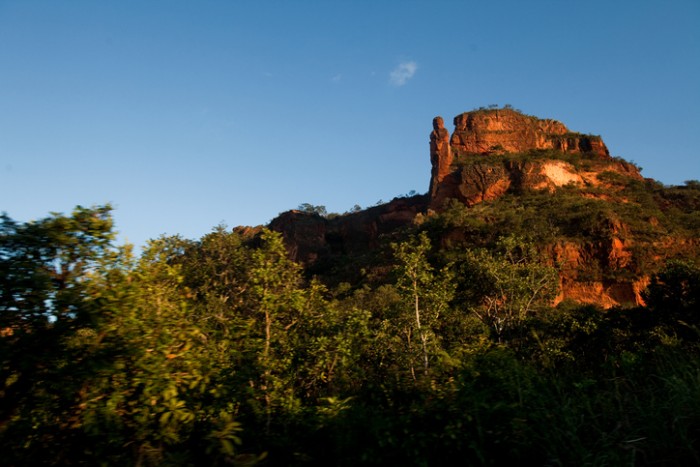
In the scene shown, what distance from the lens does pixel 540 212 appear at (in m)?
40.7

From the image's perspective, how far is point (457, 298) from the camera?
60.9 ft

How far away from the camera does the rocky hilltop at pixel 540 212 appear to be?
33.8 m

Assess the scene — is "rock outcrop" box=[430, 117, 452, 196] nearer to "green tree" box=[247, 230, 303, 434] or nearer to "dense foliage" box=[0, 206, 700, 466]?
"green tree" box=[247, 230, 303, 434]

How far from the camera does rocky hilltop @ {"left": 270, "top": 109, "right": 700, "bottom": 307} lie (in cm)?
3375

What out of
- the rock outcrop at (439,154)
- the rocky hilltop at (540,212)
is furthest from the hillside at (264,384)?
the rock outcrop at (439,154)

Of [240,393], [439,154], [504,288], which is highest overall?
[439,154]

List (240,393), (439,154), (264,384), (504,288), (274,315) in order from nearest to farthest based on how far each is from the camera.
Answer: (240,393), (264,384), (274,315), (504,288), (439,154)

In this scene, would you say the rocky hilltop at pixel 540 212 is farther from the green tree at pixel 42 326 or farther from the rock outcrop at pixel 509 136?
the green tree at pixel 42 326

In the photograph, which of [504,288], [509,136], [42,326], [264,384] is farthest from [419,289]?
[509,136]

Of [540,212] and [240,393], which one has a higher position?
[540,212]

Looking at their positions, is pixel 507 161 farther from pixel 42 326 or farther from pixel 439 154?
pixel 42 326

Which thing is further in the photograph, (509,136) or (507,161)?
(509,136)

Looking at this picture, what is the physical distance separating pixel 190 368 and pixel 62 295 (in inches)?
50.5

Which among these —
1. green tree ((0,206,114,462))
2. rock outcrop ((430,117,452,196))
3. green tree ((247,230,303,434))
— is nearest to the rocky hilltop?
rock outcrop ((430,117,452,196))
